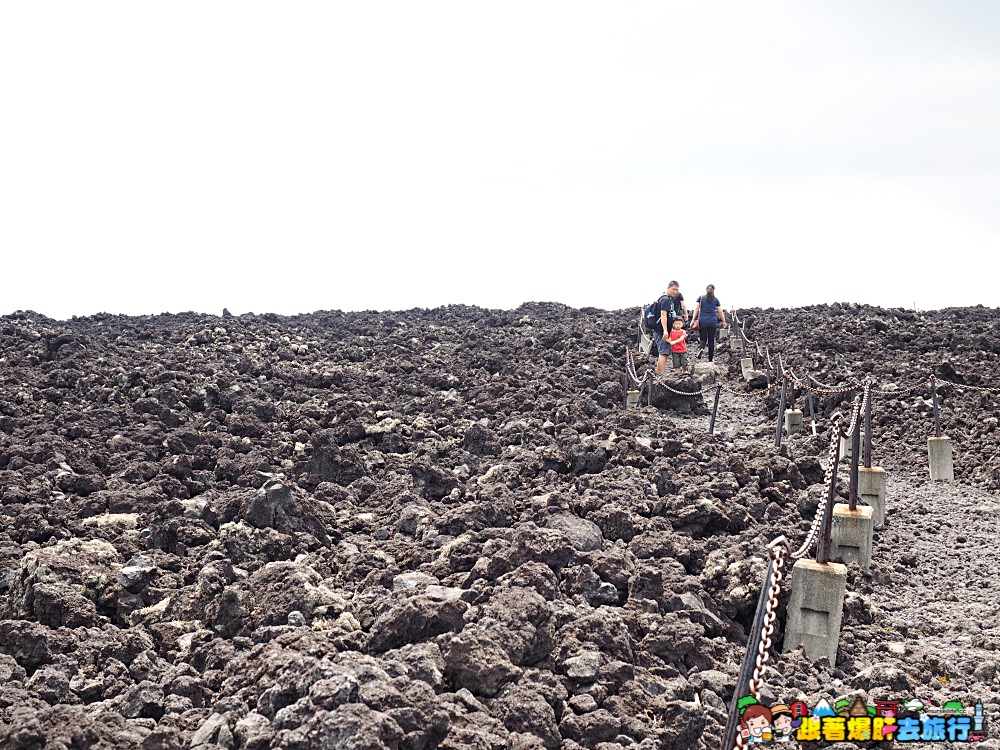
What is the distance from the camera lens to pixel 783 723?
485 cm

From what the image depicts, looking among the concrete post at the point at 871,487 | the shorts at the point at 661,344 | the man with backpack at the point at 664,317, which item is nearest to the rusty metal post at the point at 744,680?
the concrete post at the point at 871,487

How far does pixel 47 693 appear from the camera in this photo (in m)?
4.88

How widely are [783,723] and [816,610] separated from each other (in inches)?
53.2

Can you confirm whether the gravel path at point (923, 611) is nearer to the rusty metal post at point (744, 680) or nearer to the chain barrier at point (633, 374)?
the rusty metal post at point (744, 680)

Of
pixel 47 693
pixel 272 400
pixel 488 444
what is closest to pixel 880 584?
pixel 488 444

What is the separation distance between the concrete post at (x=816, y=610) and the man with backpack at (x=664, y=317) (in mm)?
8570

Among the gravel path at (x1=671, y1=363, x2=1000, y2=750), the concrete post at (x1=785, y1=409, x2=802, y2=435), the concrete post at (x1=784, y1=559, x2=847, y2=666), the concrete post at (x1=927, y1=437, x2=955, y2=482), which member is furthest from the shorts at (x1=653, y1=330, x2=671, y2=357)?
the concrete post at (x1=784, y1=559, x2=847, y2=666)

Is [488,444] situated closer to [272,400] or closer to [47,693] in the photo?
[272,400]

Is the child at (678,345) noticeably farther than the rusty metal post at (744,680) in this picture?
Yes

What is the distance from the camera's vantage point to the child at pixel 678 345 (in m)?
14.8

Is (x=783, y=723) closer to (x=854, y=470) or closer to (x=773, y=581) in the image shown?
(x=773, y=581)

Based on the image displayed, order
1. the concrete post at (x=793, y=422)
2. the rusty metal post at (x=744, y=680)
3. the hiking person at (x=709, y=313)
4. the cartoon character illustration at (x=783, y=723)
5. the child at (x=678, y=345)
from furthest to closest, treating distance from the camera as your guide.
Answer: the hiking person at (x=709, y=313) < the child at (x=678, y=345) < the concrete post at (x=793, y=422) < the cartoon character illustration at (x=783, y=723) < the rusty metal post at (x=744, y=680)

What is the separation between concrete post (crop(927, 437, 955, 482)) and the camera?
10602mm

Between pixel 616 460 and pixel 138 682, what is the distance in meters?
5.78
